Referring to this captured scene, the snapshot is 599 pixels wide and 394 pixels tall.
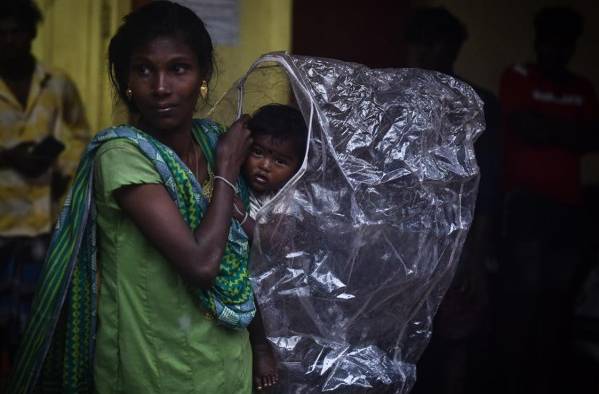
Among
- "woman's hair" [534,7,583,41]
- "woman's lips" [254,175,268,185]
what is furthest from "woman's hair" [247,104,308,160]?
"woman's hair" [534,7,583,41]

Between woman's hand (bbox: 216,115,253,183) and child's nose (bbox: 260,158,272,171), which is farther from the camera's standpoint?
child's nose (bbox: 260,158,272,171)

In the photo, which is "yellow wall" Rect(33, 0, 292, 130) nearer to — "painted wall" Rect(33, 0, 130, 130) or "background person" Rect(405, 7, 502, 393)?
"painted wall" Rect(33, 0, 130, 130)

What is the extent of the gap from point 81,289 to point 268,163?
0.59 m

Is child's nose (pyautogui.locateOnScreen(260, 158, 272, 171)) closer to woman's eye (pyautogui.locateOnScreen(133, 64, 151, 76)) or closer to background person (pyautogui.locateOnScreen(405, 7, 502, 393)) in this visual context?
woman's eye (pyautogui.locateOnScreen(133, 64, 151, 76))

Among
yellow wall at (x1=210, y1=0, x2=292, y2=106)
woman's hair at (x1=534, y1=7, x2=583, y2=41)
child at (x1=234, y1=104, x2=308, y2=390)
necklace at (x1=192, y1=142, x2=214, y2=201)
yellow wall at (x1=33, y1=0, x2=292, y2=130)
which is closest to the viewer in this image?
necklace at (x1=192, y1=142, x2=214, y2=201)

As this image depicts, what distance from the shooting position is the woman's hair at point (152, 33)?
2.28m

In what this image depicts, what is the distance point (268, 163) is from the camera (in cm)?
252

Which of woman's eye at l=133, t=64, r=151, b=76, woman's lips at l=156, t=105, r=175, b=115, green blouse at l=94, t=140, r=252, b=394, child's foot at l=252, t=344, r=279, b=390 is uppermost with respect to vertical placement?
woman's eye at l=133, t=64, r=151, b=76

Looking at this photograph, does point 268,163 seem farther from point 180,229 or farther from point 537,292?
point 537,292

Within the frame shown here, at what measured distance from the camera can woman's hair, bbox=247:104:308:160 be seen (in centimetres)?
253

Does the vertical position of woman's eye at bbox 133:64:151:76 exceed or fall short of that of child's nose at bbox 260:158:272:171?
it exceeds it

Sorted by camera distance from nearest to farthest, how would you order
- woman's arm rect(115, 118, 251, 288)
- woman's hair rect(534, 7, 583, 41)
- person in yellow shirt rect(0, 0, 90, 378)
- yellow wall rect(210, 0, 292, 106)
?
woman's arm rect(115, 118, 251, 288)
person in yellow shirt rect(0, 0, 90, 378)
yellow wall rect(210, 0, 292, 106)
woman's hair rect(534, 7, 583, 41)

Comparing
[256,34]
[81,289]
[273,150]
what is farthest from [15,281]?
[273,150]

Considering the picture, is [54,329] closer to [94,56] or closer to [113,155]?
A: [113,155]
